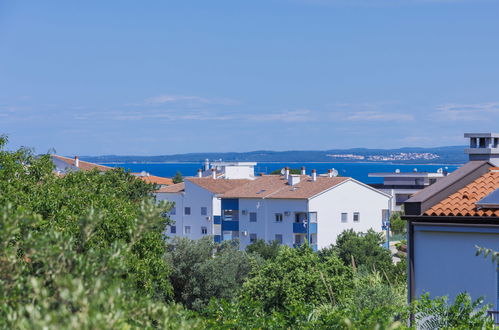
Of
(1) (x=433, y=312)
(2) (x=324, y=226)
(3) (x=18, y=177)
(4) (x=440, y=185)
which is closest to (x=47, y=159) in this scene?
(3) (x=18, y=177)

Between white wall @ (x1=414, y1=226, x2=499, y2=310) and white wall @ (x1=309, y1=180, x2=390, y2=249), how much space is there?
62371mm

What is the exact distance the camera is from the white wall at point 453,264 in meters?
13.0

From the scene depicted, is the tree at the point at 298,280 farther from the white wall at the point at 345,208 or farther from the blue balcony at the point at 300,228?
the white wall at the point at 345,208

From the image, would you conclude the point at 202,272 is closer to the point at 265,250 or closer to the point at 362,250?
the point at 362,250

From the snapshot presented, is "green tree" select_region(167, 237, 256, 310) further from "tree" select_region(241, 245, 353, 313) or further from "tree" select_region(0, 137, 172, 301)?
"tree" select_region(0, 137, 172, 301)

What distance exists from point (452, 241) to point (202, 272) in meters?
29.5

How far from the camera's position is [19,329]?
4.79m

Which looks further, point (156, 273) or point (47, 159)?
point (47, 159)

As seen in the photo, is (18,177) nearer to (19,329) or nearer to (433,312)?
(433,312)

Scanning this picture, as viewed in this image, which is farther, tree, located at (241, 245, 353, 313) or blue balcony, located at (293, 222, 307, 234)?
blue balcony, located at (293, 222, 307, 234)

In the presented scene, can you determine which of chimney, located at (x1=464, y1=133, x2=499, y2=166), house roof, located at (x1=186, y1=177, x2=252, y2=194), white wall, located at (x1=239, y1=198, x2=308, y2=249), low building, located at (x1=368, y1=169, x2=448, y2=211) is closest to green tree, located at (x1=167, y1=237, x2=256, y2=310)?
chimney, located at (x1=464, y1=133, x2=499, y2=166)

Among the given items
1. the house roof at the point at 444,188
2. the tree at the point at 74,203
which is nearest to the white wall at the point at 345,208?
the tree at the point at 74,203

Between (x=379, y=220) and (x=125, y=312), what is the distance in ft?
260

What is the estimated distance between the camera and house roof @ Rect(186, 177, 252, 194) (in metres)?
86.7
